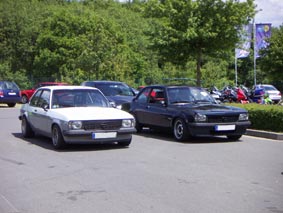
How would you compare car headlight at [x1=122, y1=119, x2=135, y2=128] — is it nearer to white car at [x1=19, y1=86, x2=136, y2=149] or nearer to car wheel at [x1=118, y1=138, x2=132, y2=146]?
white car at [x1=19, y1=86, x2=136, y2=149]

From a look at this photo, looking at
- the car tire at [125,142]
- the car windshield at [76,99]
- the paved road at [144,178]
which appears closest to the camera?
the paved road at [144,178]

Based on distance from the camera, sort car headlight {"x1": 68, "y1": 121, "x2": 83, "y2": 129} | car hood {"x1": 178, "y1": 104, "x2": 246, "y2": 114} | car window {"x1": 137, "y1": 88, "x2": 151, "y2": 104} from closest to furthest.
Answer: car headlight {"x1": 68, "y1": 121, "x2": 83, "y2": 129} → car hood {"x1": 178, "y1": 104, "x2": 246, "y2": 114} → car window {"x1": 137, "y1": 88, "x2": 151, "y2": 104}

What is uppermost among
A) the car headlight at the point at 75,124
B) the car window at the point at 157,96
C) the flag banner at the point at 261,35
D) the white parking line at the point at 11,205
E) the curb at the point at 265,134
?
the flag banner at the point at 261,35

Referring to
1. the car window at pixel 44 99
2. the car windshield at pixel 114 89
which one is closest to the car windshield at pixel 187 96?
the car window at pixel 44 99

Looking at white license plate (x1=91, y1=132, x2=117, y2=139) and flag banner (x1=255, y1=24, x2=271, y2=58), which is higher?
flag banner (x1=255, y1=24, x2=271, y2=58)

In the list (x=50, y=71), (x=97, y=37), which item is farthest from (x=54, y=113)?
(x=50, y=71)

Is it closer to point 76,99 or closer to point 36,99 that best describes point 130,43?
point 36,99

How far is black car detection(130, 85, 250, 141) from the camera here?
12.7 meters

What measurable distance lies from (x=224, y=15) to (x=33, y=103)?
389 inches

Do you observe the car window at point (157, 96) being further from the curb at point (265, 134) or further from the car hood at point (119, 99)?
the car hood at point (119, 99)

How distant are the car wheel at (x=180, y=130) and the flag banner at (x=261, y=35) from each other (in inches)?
865

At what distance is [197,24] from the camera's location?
20328mm

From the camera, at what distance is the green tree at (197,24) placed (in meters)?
20.2

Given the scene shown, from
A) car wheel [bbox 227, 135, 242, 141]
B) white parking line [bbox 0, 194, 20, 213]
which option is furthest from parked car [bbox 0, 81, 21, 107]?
white parking line [bbox 0, 194, 20, 213]
